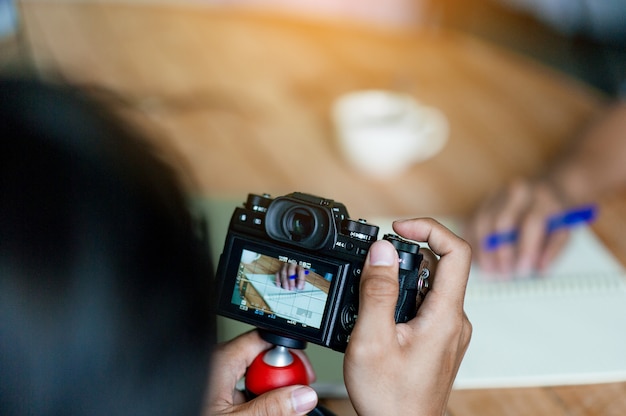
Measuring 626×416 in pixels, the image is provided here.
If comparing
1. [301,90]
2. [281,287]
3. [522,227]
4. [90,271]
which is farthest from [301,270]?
[301,90]

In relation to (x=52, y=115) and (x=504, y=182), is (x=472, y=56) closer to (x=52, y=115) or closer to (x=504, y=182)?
(x=504, y=182)

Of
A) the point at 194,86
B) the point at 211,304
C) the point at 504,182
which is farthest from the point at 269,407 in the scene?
the point at 194,86

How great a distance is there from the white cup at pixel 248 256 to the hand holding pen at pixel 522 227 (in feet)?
1.39

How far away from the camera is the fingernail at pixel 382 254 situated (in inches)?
22.9

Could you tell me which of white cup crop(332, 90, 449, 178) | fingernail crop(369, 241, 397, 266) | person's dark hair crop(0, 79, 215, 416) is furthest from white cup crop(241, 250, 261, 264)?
white cup crop(332, 90, 449, 178)

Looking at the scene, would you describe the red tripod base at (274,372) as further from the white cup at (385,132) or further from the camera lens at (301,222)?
the white cup at (385,132)

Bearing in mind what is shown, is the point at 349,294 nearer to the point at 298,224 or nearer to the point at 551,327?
the point at 298,224

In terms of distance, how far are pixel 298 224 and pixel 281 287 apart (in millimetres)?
57

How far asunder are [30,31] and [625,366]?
4.53ft

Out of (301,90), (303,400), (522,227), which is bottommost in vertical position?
(303,400)

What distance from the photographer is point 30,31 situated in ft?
5.14

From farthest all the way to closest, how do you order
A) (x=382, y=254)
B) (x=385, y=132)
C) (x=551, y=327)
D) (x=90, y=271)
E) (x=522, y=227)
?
(x=385, y=132) < (x=522, y=227) < (x=551, y=327) < (x=382, y=254) < (x=90, y=271)

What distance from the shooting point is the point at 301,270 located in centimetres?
62

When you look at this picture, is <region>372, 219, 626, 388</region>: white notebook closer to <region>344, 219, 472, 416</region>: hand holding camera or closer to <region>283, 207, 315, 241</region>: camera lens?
<region>344, 219, 472, 416</region>: hand holding camera
